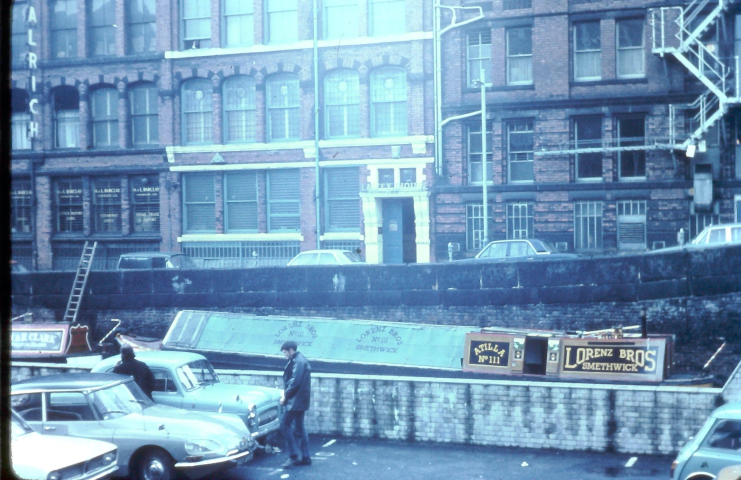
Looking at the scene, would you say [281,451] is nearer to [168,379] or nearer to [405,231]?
[168,379]

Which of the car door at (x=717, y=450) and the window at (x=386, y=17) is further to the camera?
the window at (x=386, y=17)

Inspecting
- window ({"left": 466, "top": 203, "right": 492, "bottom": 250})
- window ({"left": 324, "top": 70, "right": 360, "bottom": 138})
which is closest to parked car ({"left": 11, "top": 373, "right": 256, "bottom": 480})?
window ({"left": 466, "top": 203, "right": 492, "bottom": 250})

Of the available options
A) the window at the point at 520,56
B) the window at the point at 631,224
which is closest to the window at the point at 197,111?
the window at the point at 520,56

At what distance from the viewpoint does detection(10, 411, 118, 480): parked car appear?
8578 mm

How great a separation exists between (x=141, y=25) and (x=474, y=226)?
16.7 metres

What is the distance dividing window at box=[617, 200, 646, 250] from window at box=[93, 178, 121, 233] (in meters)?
20.6

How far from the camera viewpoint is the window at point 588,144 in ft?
94.0

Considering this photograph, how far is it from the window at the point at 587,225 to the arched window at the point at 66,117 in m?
21.4

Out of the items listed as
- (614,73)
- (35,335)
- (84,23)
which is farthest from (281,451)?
(84,23)

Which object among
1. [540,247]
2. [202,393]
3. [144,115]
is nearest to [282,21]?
[144,115]

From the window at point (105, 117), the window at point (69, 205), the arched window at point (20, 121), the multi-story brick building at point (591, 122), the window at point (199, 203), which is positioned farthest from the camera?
the arched window at point (20, 121)

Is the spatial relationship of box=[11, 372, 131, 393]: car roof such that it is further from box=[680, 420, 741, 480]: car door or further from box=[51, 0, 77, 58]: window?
box=[51, 0, 77, 58]: window

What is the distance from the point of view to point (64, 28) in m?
34.6

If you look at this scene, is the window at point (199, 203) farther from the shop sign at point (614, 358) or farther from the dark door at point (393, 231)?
the shop sign at point (614, 358)
